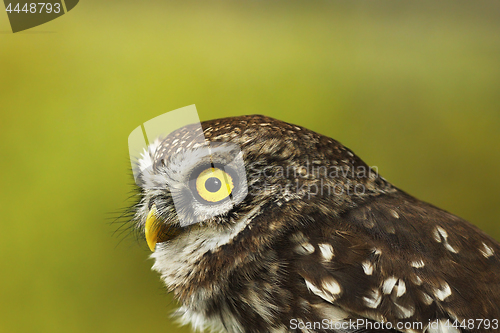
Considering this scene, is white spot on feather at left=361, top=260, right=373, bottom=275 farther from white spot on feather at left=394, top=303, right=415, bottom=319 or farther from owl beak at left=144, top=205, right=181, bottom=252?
owl beak at left=144, top=205, right=181, bottom=252

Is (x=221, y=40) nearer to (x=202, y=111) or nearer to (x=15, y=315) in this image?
(x=202, y=111)

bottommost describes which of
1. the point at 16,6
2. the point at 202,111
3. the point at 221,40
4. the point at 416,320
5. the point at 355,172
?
the point at 416,320

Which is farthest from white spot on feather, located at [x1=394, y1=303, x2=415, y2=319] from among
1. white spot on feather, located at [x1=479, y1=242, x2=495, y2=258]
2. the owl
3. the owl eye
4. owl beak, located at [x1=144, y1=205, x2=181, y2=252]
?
owl beak, located at [x1=144, y1=205, x2=181, y2=252]

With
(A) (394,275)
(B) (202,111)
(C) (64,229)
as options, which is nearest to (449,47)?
(B) (202,111)

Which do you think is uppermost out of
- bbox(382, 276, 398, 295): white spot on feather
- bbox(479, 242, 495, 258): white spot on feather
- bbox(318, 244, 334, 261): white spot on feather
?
bbox(318, 244, 334, 261): white spot on feather

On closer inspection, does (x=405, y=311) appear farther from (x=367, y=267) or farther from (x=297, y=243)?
(x=297, y=243)

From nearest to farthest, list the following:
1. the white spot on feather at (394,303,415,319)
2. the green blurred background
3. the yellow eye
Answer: the white spot on feather at (394,303,415,319) → the yellow eye → the green blurred background

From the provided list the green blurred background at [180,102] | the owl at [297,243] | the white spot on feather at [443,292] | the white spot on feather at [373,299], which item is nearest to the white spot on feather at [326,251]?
the owl at [297,243]

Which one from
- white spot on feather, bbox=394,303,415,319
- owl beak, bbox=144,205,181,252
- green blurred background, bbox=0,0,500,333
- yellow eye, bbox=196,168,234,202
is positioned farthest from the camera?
green blurred background, bbox=0,0,500,333
